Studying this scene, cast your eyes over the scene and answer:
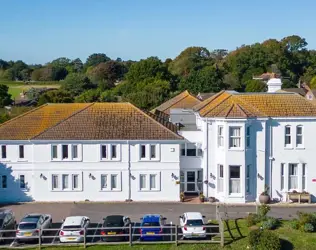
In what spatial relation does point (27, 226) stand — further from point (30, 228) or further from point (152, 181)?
point (152, 181)

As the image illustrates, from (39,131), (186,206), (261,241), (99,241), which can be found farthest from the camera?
(39,131)

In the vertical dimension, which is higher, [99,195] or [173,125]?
[173,125]

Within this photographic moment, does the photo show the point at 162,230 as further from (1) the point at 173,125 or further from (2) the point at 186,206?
(1) the point at 173,125

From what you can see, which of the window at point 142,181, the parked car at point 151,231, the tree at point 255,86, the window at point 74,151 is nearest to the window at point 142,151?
the window at point 142,181

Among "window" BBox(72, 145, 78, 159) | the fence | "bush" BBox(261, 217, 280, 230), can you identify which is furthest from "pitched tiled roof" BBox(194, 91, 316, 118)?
the fence

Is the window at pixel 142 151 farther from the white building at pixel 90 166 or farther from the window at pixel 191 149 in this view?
the window at pixel 191 149

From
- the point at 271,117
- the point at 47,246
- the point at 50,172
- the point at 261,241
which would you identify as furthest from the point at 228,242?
the point at 50,172
